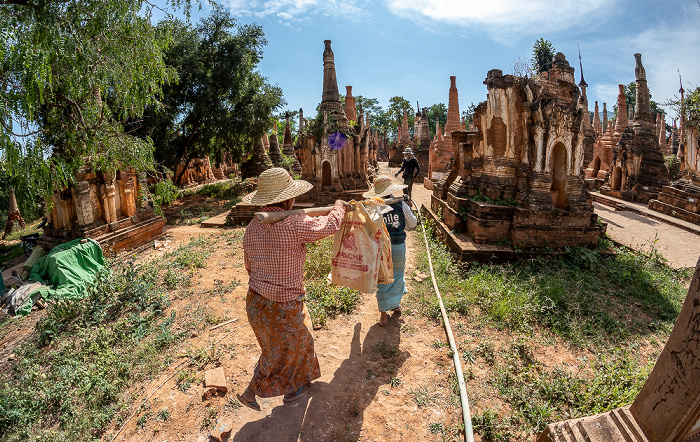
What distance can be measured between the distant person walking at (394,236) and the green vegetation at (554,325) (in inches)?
23.9

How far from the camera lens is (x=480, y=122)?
312 inches

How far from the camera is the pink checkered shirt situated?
8.34ft

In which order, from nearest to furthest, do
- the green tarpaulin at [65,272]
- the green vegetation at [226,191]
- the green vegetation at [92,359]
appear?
the green vegetation at [92,359]
the green tarpaulin at [65,272]
the green vegetation at [226,191]

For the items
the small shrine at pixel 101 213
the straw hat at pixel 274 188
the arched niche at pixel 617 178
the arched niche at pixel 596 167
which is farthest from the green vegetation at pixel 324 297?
the arched niche at pixel 596 167

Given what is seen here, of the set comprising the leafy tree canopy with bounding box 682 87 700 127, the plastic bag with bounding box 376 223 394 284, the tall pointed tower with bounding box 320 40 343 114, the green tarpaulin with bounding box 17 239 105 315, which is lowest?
the green tarpaulin with bounding box 17 239 105 315

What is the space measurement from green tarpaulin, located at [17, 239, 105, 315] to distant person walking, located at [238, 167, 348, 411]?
4.43 metres

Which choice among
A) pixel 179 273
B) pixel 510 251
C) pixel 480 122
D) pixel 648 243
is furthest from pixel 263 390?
pixel 648 243

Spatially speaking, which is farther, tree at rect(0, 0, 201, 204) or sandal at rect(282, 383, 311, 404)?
tree at rect(0, 0, 201, 204)

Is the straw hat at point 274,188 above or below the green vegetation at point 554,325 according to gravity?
above

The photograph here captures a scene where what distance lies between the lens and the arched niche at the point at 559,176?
267 inches

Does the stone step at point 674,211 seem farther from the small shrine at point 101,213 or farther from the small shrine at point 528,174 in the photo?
the small shrine at point 101,213

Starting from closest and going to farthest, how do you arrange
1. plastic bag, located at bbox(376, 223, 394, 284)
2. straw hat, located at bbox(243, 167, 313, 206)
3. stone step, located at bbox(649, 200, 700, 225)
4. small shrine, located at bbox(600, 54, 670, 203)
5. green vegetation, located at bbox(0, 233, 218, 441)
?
straw hat, located at bbox(243, 167, 313, 206)
green vegetation, located at bbox(0, 233, 218, 441)
plastic bag, located at bbox(376, 223, 394, 284)
stone step, located at bbox(649, 200, 700, 225)
small shrine, located at bbox(600, 54, 670, 203)

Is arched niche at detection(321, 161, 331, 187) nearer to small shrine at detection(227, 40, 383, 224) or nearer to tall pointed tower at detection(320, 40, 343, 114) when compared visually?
small shrine at detection(227, 40, 383, 224)

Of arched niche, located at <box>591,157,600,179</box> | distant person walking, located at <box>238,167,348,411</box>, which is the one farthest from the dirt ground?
arched niche, located at <box>591,157,600,179</box>
